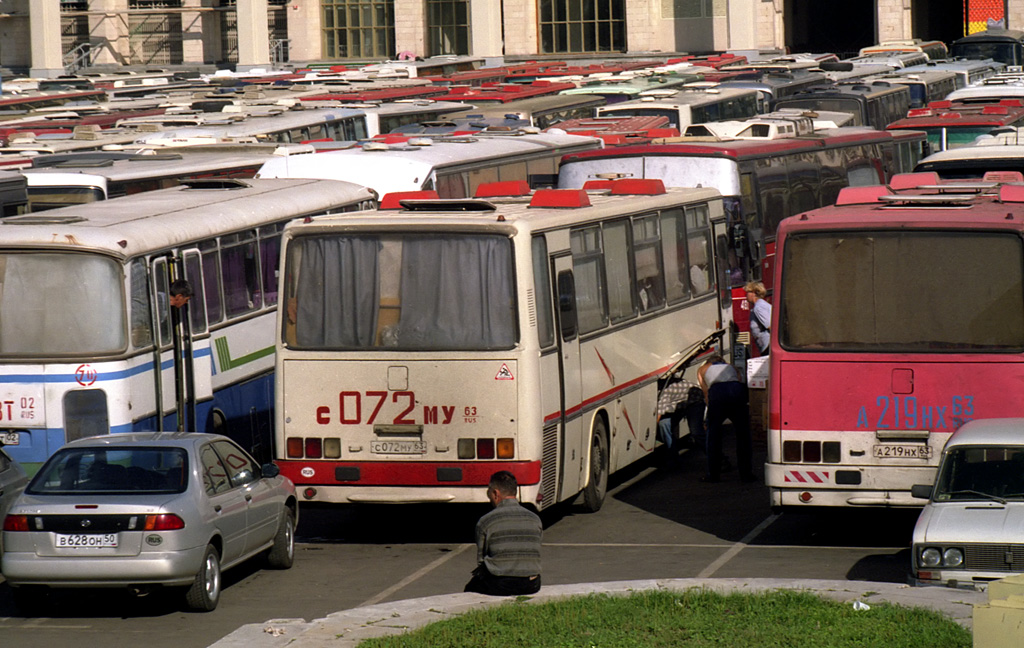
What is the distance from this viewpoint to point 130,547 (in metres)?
11.5

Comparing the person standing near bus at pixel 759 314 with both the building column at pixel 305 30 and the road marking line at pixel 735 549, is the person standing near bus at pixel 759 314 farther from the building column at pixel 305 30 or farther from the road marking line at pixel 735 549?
the building column at pixel 305 30

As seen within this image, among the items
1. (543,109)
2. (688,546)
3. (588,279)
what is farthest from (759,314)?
(543,109)

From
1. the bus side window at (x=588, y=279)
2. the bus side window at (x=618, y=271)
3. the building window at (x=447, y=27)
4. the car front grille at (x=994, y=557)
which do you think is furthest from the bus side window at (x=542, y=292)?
the building window at (x=447, y=27)

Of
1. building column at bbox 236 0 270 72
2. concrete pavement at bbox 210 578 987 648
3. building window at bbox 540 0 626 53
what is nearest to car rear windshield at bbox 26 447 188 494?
concrete pavement at bbox 210 578 987 648

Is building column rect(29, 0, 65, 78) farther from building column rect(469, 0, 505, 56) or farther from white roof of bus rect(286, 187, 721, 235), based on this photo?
white roof of bus rect(286, 187, 721, 235)

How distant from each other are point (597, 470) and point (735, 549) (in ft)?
6.45

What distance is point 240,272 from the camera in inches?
659

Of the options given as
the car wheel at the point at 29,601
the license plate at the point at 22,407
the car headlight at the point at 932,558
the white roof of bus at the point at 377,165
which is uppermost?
the white roof of bus at the point at 377,165

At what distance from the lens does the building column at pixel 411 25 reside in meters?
85.8

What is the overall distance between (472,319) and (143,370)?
120 inches

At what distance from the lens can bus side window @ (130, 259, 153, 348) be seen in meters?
14.5

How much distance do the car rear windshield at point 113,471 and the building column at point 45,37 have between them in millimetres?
73848

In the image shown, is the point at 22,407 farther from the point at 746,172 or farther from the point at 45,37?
the point at 45,37

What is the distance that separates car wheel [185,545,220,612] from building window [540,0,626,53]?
73.3 m
